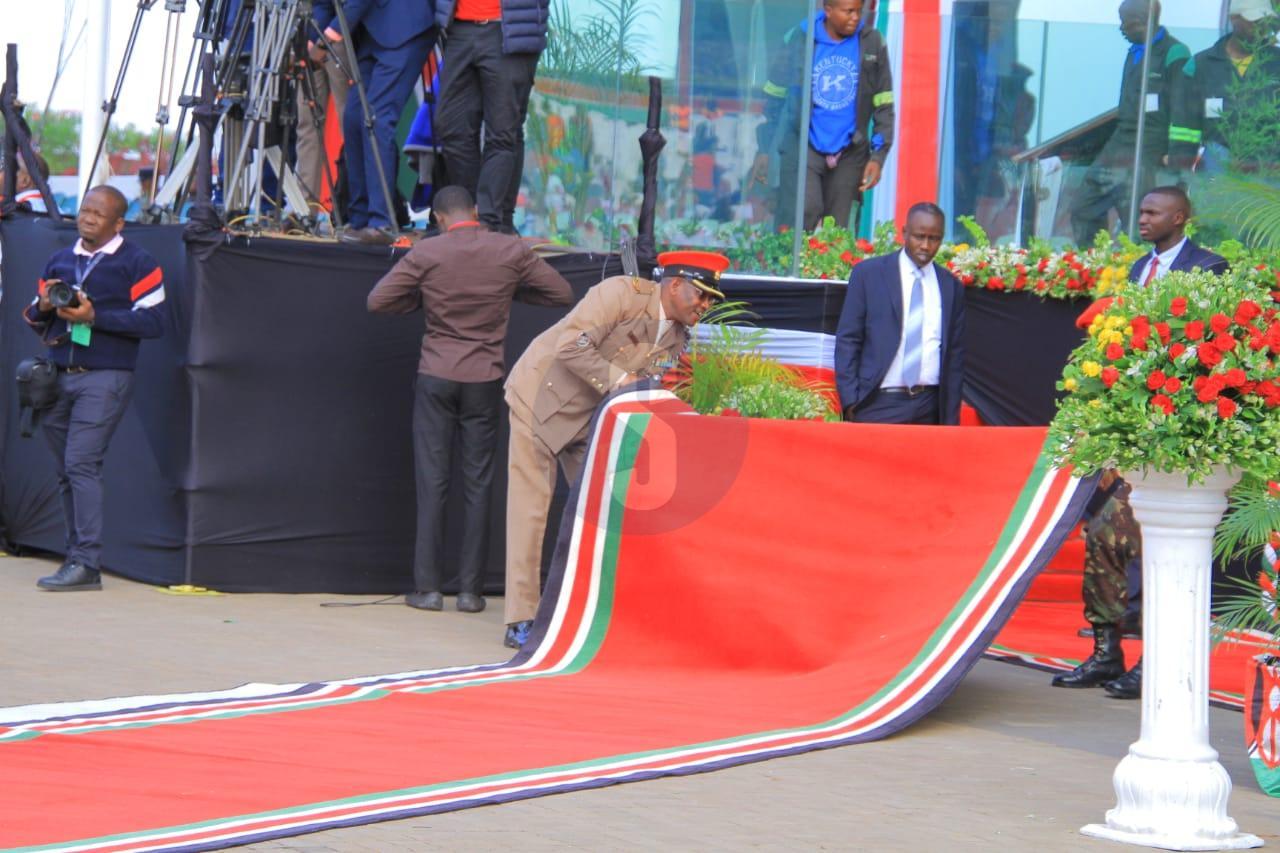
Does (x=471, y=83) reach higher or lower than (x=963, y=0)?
lower

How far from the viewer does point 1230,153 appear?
477 inches

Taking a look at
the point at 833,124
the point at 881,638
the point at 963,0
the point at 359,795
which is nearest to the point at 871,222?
the point at 833,124

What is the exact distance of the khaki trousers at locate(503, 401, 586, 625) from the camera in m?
8.84

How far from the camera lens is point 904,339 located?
9.60m

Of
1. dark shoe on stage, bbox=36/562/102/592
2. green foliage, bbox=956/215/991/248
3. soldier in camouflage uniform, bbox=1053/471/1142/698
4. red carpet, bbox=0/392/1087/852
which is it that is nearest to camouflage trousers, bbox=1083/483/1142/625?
soldier in camouflage uniform, bbox=1053/471/1142/698

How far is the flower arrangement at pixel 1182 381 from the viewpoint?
17.6ft

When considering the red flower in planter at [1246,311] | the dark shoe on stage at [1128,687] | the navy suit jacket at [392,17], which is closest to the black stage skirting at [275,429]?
the navy suit jacket at [392,17]

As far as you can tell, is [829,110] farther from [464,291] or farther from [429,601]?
[429,601]

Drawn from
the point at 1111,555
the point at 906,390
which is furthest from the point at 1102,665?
the point at 906,390

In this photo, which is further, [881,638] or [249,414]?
[249,414]

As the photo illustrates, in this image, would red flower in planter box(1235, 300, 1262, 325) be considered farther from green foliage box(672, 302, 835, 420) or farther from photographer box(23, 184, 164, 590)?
photographer box(23, 184, 164, 590)

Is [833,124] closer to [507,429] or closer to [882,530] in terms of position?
[507,429]

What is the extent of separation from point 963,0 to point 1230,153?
1.97 m

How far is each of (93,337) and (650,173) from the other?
3.03 metres
